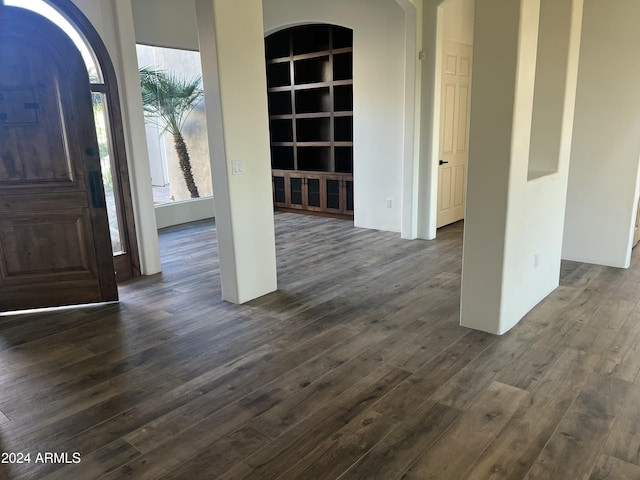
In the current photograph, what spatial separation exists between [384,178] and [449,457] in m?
4.67

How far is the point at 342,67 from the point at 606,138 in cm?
386

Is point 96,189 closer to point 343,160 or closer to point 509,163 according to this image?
point 509,163

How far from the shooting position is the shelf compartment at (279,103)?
26.0 ft

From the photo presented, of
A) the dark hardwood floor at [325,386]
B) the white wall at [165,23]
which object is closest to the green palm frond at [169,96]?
the white wall at [165,23]

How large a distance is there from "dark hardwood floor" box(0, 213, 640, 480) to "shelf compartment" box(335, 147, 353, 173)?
133 inches

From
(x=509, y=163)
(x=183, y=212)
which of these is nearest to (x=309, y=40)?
(x=183, y=212)

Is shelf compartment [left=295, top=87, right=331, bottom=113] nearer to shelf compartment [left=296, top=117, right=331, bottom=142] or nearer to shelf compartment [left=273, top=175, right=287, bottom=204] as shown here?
shelf compartment [left=296, top=117, right=331, bottom=142]

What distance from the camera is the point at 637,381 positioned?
2.60m

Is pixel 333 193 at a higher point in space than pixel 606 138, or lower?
lower

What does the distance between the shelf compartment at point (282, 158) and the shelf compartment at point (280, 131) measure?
155mm

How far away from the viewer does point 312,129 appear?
7.79m

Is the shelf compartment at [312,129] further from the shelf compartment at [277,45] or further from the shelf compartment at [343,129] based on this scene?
the shelf compartment at [277,45]

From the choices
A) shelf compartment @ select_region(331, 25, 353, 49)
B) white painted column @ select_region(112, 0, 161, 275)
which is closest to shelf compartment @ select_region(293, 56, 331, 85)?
shelf compartment @ select_region(331, 25, 353, 49)

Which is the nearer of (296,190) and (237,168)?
(237,168)
